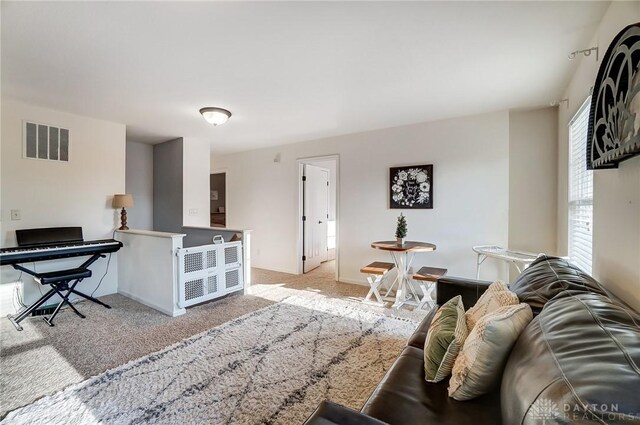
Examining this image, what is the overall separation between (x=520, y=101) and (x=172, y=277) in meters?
4.20

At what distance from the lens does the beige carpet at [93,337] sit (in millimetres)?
1951

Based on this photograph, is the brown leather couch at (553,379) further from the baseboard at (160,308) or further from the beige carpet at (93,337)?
the baseboard at (160,308)

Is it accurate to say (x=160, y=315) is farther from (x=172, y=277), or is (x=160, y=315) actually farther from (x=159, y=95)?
(x=159, y=95)

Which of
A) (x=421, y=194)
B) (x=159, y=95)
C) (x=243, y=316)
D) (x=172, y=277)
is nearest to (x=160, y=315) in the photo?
(x=172, y=277)

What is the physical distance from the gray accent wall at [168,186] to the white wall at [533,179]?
4.73 m

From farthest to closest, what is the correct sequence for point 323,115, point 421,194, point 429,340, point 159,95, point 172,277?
point 421,194, point 323,115, point 172,277, point 159,95, point 429,340

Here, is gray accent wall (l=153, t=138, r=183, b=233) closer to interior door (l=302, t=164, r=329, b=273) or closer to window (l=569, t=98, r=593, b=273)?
interior door (l=302, t=164, r=329, b=273)

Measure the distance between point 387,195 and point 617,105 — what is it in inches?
113

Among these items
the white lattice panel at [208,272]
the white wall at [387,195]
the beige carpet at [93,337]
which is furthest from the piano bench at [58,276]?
the white wall at [387,195]

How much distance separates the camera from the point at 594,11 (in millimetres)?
1686

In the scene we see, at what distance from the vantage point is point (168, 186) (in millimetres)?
4930

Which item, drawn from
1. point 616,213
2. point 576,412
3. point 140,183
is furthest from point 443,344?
point 140,183

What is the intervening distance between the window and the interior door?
3.65 metres

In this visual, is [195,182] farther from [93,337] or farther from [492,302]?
[492,302]
